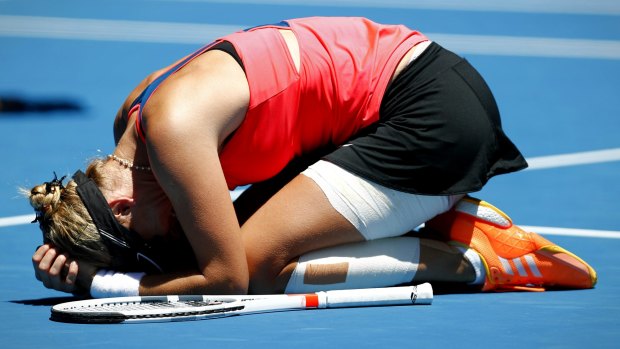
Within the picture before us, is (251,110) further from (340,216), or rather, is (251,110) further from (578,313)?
(578,313)

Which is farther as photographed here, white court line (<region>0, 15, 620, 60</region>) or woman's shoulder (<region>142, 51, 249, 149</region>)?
white court line (<region>0, 15, 620, 60</region>)

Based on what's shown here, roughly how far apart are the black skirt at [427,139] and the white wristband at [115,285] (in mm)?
895

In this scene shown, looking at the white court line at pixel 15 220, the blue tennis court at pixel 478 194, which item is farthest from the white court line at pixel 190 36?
the white court line at pixel 15 220

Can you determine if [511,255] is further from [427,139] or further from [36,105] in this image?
[36,105]

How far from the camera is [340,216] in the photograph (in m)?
4.80

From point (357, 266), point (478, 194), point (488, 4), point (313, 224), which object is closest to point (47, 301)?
point (313, 224)

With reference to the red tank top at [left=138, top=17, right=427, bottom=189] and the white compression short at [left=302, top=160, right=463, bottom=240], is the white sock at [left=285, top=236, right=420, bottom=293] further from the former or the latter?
the red tank top at [left=138, top=17, right=427, bottom=189]

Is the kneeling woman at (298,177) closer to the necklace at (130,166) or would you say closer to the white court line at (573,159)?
the necklace at (130,166)

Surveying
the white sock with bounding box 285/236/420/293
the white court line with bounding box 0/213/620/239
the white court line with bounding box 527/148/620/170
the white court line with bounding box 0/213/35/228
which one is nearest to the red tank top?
the white sock with bounding box 285/236/420/293

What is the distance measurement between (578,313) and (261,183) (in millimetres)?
1427

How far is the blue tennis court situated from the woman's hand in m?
0.11

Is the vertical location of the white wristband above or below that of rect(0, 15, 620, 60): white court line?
below

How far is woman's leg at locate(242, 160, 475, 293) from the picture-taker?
186 inches

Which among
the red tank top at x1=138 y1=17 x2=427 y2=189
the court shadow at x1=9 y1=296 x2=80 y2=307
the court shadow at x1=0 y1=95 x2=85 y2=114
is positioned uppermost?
the court shadow at x1=0 y1=95 x2=85 y2=114
